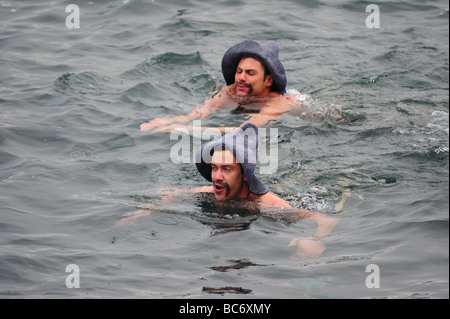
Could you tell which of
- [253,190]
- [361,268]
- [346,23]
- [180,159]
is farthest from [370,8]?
[361,268]

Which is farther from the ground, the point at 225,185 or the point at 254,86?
the point at 254,86

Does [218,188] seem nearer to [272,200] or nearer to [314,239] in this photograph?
[272,200]

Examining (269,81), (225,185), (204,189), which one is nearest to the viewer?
(225,185)

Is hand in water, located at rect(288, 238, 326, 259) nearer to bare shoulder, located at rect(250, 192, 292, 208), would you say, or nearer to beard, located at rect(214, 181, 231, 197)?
bare shoulder, located at rect(250, 192, 292, 208)

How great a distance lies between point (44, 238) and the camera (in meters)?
6.49

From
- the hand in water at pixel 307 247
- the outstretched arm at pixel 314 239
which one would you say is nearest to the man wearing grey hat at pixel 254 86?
the outstretched arm at pixel 314 239

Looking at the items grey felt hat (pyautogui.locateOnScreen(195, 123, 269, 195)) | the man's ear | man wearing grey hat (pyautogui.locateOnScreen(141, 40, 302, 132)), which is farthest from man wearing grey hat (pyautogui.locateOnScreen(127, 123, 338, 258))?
the man's ear

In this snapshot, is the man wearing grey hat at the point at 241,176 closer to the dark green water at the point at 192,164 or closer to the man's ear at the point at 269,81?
the dark green water at the point at 192,164

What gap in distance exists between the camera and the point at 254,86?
10.2m

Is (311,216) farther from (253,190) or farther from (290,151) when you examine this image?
(290,151)

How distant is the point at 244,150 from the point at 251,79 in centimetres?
340

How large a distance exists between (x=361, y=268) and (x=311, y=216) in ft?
4.15

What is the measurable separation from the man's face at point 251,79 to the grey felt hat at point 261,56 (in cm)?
9

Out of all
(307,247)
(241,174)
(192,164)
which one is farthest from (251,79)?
(307,247)
